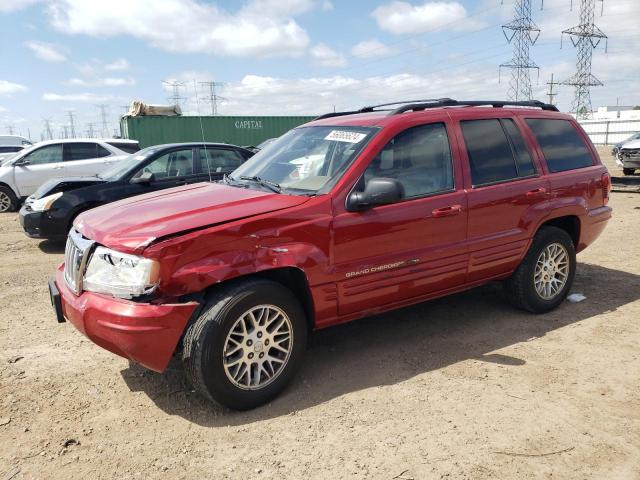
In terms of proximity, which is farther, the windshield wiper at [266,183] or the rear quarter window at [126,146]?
the rear quarter window at [126,146]

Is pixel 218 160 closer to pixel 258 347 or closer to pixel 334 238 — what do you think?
pixel 334 238

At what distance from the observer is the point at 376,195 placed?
11.4 ft

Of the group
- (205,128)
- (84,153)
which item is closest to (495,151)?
(84,153)

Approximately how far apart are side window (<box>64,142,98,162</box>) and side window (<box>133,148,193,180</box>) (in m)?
4.68

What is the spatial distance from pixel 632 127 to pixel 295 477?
45.8 meters

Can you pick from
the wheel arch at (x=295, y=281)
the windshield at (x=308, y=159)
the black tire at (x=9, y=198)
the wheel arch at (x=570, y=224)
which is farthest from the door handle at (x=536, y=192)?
the black tire at (x=9, y=198)

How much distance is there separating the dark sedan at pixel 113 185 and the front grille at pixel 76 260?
12.9ft

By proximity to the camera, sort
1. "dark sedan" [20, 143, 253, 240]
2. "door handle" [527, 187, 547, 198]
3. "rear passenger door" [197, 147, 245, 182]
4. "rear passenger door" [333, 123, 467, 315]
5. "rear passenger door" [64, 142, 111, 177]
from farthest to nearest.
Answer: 1. "rear passenger door" [64, 142, 111, 177]
2. "rear passenger door" [197, 147, 245, 182]
3. "dark sedan" [20, 143, 253, 240]
4. "door handle" [527, 187, 547, 198]
5. "rear passenger door" [333, 123, 467, 315]

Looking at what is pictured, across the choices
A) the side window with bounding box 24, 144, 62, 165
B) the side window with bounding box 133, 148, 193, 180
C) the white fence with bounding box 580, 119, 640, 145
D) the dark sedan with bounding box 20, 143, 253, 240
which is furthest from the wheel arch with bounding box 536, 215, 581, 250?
the white fence with bounding box 580, 119, 640, 145

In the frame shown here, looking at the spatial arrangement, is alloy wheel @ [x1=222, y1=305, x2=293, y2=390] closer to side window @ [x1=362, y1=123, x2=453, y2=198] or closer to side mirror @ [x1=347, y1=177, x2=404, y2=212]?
side mirror @ [x1=347, y1=177, x2=404, y2=212]

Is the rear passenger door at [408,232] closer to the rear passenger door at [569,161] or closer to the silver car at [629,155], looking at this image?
the rear passenger door at [569,161]

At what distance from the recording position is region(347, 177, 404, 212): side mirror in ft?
11.4

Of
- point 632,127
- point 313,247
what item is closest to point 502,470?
point 313,247

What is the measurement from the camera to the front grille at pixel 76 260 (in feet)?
10.7
